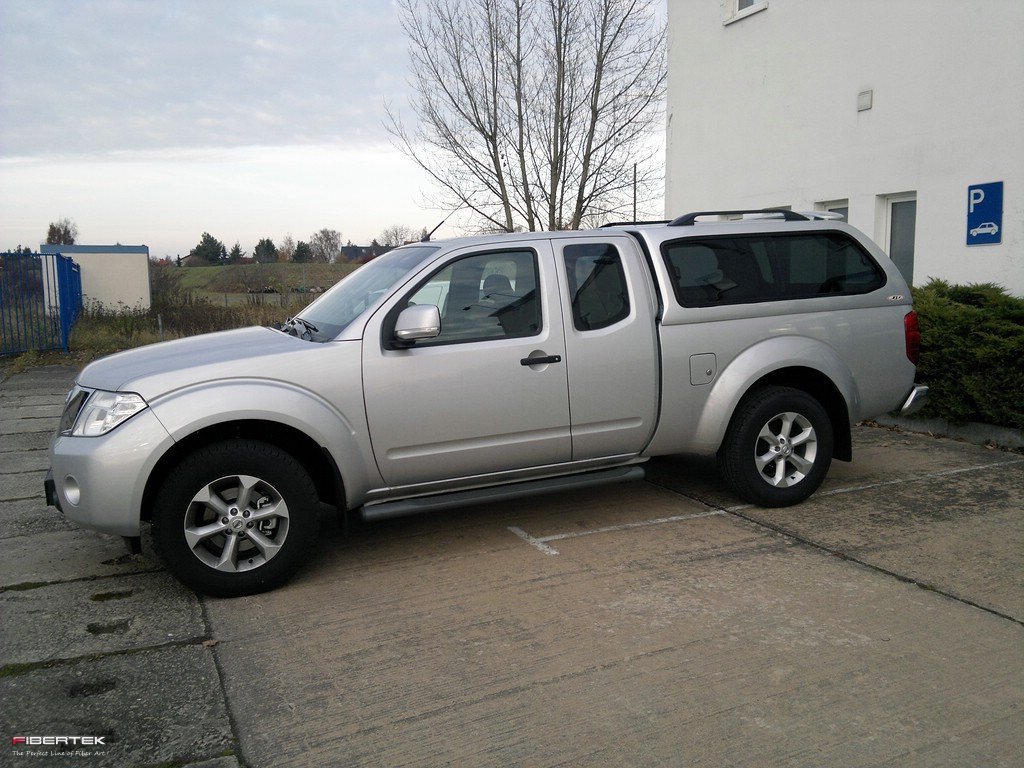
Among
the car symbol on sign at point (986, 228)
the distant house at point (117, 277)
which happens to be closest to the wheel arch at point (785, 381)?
the car symbol on sign at point (986, 228)

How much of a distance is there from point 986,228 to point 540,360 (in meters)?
5.68

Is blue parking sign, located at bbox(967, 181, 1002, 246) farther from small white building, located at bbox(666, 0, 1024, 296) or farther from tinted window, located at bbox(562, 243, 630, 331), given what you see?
tinted window, located at bbox(562, 243, 630, 331)

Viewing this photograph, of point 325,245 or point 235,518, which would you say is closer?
point 235,518

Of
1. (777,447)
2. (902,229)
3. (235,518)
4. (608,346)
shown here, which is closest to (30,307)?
(235,518)

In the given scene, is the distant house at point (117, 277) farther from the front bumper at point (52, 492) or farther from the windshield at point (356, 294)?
the front bumper at point (52, 492)

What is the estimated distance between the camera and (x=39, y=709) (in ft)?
11.1

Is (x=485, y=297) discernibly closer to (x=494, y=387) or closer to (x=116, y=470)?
(x=494, y=387)

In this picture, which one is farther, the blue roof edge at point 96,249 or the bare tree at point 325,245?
the bare tree at point 325,245

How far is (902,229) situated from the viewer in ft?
31.6

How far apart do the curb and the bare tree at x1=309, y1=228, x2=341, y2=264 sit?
28969 millimetres

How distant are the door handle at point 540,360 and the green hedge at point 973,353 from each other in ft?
14.1

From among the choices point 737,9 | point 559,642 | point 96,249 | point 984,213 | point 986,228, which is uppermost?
→ point 737,9

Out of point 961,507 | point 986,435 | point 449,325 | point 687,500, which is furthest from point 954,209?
point 449,325

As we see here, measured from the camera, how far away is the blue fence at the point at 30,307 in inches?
618
